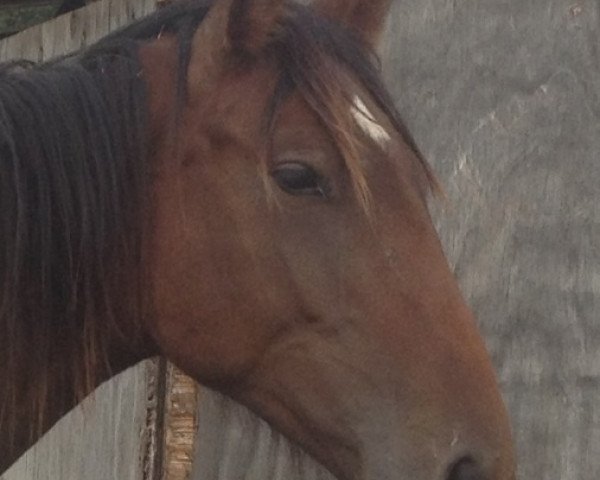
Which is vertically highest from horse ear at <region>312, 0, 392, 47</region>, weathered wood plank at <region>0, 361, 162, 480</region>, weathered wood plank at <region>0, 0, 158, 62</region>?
weathered wood plank at <region>0, 0, 158, 62</region>

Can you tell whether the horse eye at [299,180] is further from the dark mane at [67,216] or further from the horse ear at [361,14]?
the horse ear at [361,14]

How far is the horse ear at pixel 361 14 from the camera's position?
2.13 metres

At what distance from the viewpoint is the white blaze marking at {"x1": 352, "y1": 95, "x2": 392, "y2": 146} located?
1.91 metres

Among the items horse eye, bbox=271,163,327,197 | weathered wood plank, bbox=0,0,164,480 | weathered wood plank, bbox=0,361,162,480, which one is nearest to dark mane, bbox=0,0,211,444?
horse eye, bbox=271,163,327,197

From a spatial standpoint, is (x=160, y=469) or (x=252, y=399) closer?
(x=252, y=399)

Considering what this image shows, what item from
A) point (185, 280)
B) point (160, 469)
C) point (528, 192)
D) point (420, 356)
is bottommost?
point (160, 469)

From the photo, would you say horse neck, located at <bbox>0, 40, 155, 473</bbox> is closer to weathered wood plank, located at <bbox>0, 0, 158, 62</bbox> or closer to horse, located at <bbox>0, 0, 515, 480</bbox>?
horse, located at <bbox>0, 0, 515, 480</bbox>

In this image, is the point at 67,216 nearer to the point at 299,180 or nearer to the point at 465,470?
the point at 299,180

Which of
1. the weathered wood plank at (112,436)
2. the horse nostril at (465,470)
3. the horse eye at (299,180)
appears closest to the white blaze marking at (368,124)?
the horse eye at (299,180)

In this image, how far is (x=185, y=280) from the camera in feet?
6.39

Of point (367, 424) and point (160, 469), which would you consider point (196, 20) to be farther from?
point (160, 469)

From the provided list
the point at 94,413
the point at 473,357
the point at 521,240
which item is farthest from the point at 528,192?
the point at 94,413

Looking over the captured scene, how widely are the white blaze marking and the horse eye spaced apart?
110 mm

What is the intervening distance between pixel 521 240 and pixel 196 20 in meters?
0.78
